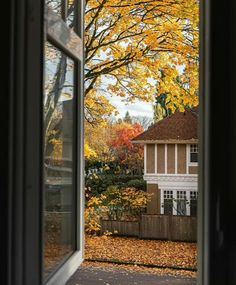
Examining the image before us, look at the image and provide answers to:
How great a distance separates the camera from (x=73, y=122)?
52.6 inches

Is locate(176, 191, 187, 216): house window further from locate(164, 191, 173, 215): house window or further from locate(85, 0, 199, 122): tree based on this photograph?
locate(85, 0, 199, 122): tree

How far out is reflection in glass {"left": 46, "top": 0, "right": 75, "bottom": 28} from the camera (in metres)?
1.10

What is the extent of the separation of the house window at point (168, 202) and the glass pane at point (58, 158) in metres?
1.28

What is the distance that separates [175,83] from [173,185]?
32.5 inches

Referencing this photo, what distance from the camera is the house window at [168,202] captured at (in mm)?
2490

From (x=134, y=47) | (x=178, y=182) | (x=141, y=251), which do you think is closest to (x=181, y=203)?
(x=178, y=182)

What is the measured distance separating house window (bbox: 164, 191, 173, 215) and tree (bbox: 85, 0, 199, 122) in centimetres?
75

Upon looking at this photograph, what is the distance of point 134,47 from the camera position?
3160 millimetres

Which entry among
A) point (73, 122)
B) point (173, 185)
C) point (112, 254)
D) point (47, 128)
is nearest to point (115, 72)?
point (173, 185)

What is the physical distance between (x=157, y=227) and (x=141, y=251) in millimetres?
283

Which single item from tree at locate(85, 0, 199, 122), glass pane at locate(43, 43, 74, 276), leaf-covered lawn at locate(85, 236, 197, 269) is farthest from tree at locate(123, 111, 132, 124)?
glass pane at locate(43, 43, 74, 276)
